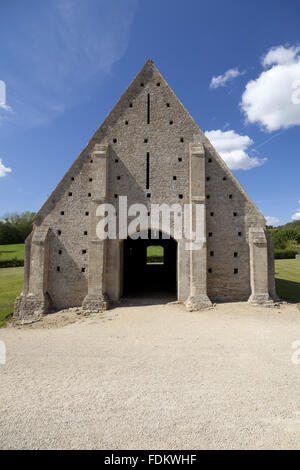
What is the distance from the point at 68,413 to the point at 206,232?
12043mm

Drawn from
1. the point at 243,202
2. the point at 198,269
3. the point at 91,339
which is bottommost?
the point at 91,339

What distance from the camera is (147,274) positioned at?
2761cm

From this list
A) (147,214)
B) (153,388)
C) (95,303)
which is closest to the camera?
(153,388)

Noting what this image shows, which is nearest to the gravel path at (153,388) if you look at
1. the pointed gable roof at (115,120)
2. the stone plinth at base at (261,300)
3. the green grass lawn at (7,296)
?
the stone plinth at base at (261,300)

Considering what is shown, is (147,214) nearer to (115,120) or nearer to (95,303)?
(95,303)

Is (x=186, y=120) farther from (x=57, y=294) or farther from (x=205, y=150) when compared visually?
(x=57, y=294)

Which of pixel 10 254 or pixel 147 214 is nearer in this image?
pixel 147 214

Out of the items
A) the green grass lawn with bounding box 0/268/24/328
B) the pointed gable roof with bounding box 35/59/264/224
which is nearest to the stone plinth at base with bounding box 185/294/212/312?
the pointed gable roof with bounding box 35/59/264/224

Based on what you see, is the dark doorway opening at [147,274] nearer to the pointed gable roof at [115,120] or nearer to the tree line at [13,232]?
the pointed gable roof at [115,120]

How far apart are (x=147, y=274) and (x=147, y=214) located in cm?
1447

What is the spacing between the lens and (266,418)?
489 cm

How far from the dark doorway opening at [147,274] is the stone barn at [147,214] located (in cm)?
308

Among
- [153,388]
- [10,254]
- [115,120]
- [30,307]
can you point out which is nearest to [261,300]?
[153,388]
